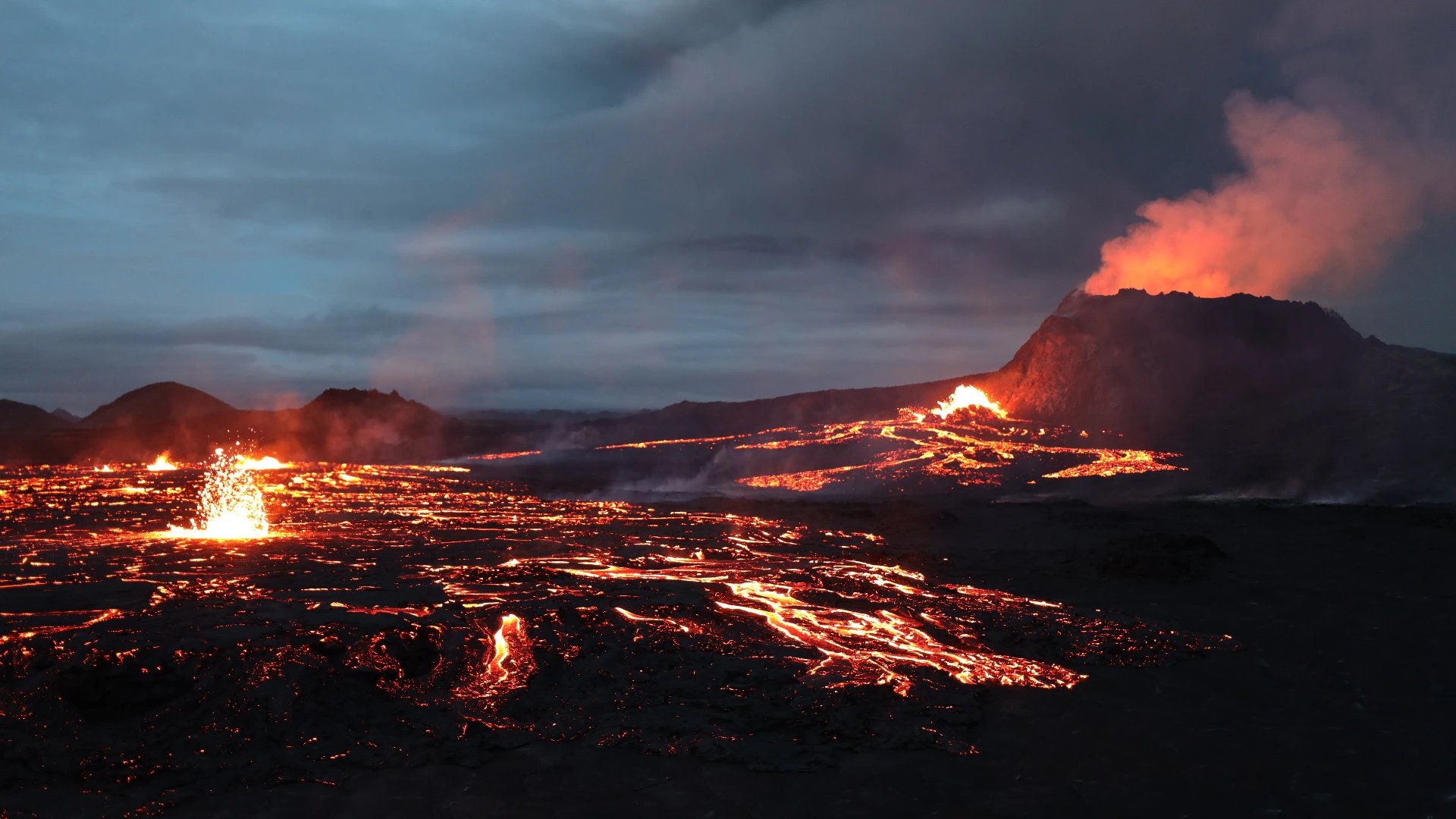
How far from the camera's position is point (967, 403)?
2950 inches

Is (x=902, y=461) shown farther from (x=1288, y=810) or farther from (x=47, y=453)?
(x=47, y=453)

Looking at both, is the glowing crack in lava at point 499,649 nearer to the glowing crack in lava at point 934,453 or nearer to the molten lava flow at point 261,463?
the glowing crack in lava at point 934,453

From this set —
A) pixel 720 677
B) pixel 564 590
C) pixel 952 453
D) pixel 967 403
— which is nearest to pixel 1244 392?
pixel 967 403

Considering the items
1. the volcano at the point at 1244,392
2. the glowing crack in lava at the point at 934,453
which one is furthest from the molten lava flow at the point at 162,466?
the volcano at the point at 1244,392

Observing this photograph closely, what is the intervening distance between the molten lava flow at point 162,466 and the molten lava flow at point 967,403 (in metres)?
60.3

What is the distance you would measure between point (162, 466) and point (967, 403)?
228ft

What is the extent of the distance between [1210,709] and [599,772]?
8803 millimetres

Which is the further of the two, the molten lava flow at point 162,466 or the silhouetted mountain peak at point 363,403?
the silhouetted mountain peak at point 363,403

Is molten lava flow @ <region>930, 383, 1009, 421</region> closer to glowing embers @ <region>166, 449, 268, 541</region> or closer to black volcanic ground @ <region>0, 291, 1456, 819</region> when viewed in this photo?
black volcanic ground @ <region>0, 291, 1456, 819</region>

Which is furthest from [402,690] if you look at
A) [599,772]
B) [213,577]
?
[213,577]

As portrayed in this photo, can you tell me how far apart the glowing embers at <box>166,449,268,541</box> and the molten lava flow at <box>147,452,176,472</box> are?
874 cm

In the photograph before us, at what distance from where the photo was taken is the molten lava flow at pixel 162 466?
228ft

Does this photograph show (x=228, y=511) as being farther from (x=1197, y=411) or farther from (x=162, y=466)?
(x=1197, y=411)

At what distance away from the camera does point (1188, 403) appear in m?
61.9
